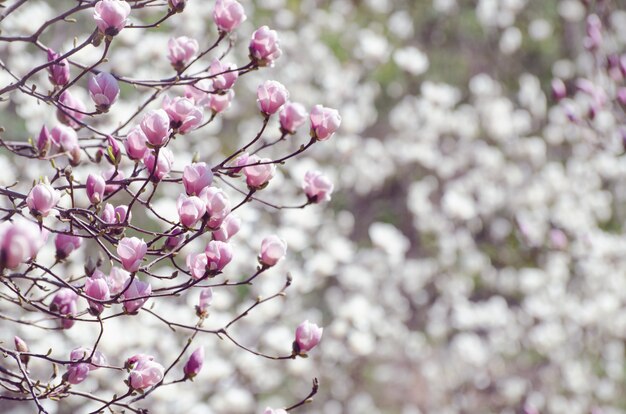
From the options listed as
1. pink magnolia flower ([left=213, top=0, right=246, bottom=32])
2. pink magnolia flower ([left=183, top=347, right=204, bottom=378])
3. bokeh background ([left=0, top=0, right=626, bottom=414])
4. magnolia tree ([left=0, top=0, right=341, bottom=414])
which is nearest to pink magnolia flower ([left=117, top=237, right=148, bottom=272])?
magnolia tree ([left=0, top=0, right=341, bottom=414])

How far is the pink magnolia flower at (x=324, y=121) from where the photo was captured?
3.29ft

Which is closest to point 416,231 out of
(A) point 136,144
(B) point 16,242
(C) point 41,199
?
(A) point 136,144

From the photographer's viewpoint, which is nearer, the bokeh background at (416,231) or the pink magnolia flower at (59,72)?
the pink magnolia flower at (59,72)

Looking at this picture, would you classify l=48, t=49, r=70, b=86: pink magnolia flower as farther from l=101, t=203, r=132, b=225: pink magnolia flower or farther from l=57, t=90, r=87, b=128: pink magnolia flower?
l=101, t=203, r=132, b=225: pink magnolia flower

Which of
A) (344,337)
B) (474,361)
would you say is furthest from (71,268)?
(474,361)

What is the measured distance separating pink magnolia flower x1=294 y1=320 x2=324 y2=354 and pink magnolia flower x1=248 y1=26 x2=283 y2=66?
0.37m

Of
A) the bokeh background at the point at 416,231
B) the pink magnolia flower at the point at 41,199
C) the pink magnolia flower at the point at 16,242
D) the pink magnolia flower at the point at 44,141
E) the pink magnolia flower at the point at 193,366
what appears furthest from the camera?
the bokeh background at the point at 416,231

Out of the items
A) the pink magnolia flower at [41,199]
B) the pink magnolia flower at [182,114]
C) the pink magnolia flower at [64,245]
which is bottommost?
the pink magnolia flower at [64,245]

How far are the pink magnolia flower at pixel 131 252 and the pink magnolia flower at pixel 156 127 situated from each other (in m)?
0.12

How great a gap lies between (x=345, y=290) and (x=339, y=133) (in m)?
0.73

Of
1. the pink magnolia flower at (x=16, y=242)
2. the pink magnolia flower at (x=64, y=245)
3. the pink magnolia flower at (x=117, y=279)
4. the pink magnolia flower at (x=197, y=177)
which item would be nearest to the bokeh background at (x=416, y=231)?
the pink magnolia flower at (x=64, y=245)

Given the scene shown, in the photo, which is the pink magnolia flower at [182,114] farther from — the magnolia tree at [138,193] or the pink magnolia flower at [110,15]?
the pink magnolia flower at [110,15]

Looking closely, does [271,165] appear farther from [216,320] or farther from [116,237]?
[216,320]

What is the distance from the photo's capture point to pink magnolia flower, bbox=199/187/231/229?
90 cm
